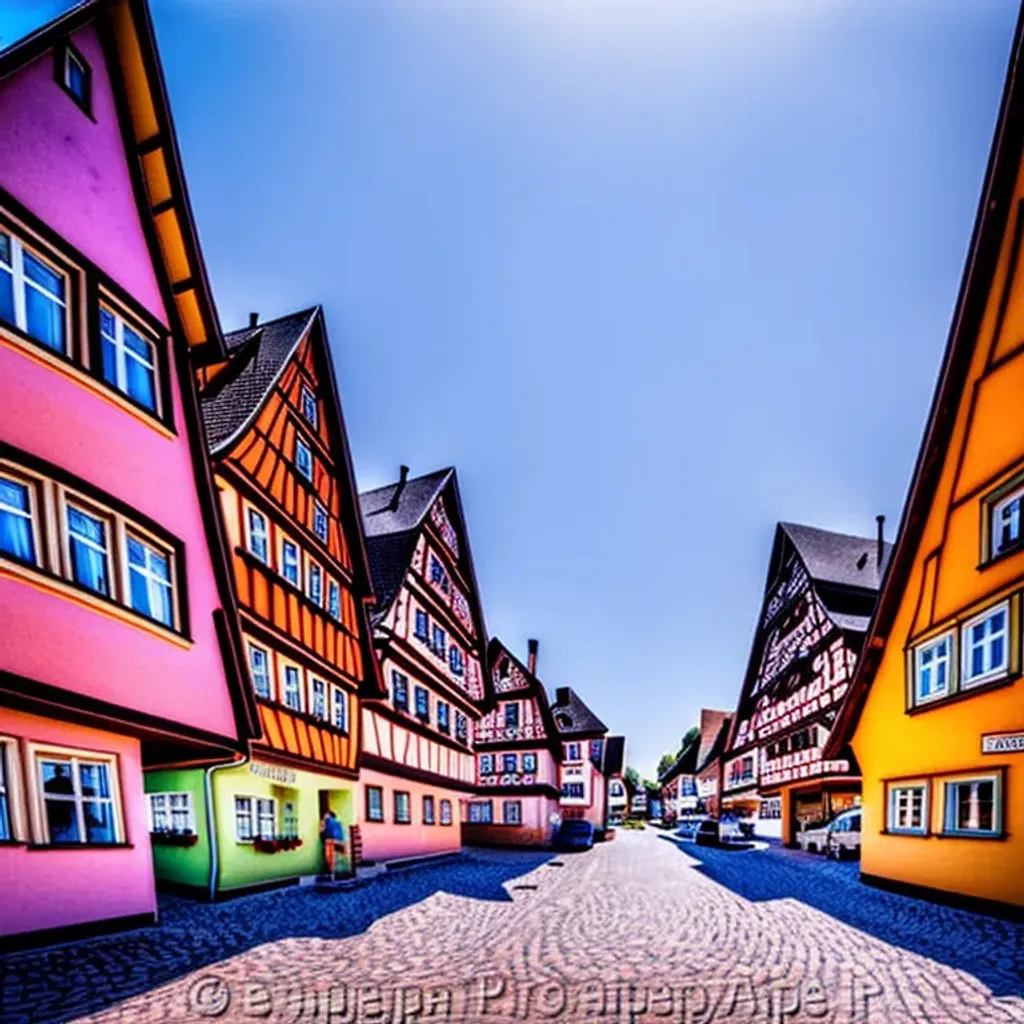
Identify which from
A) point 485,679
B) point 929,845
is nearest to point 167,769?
point 929,845

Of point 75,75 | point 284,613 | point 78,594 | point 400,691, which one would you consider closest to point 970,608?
point 284,613

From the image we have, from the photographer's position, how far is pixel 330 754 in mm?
15219

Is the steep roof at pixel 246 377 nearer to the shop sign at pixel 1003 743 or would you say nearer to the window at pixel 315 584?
the window at pixel 315 584

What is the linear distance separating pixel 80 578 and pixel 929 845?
14.5 metres

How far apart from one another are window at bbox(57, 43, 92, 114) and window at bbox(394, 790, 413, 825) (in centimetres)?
1728

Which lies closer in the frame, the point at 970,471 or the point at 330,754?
the point at 970,471

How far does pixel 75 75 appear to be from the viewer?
8.54m

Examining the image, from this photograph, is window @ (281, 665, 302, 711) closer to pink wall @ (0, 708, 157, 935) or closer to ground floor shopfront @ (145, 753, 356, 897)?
ground floor shopfront @ (145, 753, 356, 897)

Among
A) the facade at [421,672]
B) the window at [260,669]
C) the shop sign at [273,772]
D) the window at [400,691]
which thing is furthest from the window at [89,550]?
the window at [400,691]

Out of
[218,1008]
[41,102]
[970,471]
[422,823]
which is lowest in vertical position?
[422,823]

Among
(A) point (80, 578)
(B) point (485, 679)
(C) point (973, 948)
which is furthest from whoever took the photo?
(B) point (485, 679)

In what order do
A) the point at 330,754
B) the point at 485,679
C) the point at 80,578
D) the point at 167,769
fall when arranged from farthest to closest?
1. the point at 485,679
2. the point at 330,754
3. the point at 167,769
4. the point at 80,578

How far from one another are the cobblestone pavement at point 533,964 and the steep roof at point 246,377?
289 inches

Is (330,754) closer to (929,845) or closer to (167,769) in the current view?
(167,769)
